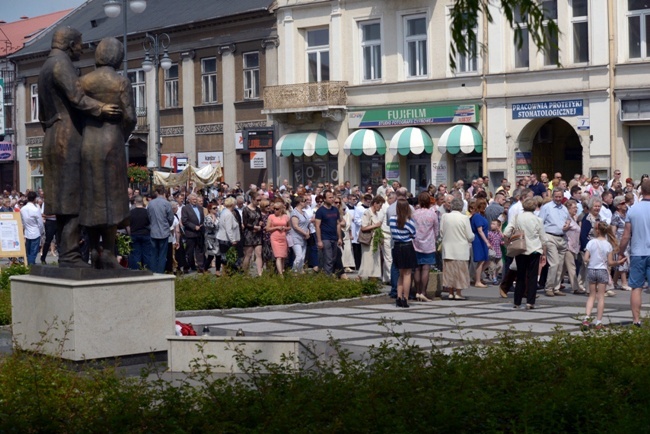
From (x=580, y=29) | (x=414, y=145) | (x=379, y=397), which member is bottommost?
(x=379, y=397)

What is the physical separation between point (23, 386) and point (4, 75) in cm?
5626

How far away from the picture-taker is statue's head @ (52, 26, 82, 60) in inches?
506

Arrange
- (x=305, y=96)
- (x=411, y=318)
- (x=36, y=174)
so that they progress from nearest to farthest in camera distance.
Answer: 1. (x=411, y=318)
2. (x=305, y=96)
3. (x=36, y=174)

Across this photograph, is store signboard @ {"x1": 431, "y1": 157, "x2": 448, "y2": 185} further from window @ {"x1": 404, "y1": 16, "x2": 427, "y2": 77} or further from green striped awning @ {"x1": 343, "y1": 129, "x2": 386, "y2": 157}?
window @ {"x1": 404, "y1": 16, "x2": 427, "y2": 77}

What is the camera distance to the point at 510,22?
8.20 metres

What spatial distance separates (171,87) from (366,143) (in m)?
12.7

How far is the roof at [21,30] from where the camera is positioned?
64125 millimetres

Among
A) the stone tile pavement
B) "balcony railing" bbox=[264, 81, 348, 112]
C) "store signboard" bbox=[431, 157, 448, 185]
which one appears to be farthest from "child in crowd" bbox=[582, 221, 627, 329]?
"balcony railing" bbox=[264, 81, 348, 112]

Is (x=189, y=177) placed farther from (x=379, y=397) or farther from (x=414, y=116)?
(x=379, y=397)

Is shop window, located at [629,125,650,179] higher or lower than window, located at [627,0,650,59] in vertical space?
lower

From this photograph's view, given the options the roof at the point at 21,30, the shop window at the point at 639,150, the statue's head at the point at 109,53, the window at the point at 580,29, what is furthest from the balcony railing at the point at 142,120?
the statue's head at the point at 109,53

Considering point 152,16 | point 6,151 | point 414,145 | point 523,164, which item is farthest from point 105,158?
point 6,151

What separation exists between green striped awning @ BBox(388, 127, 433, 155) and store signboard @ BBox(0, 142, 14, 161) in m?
27.8

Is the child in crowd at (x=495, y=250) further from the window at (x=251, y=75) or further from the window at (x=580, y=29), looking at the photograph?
the window at (x=251, y=75)
